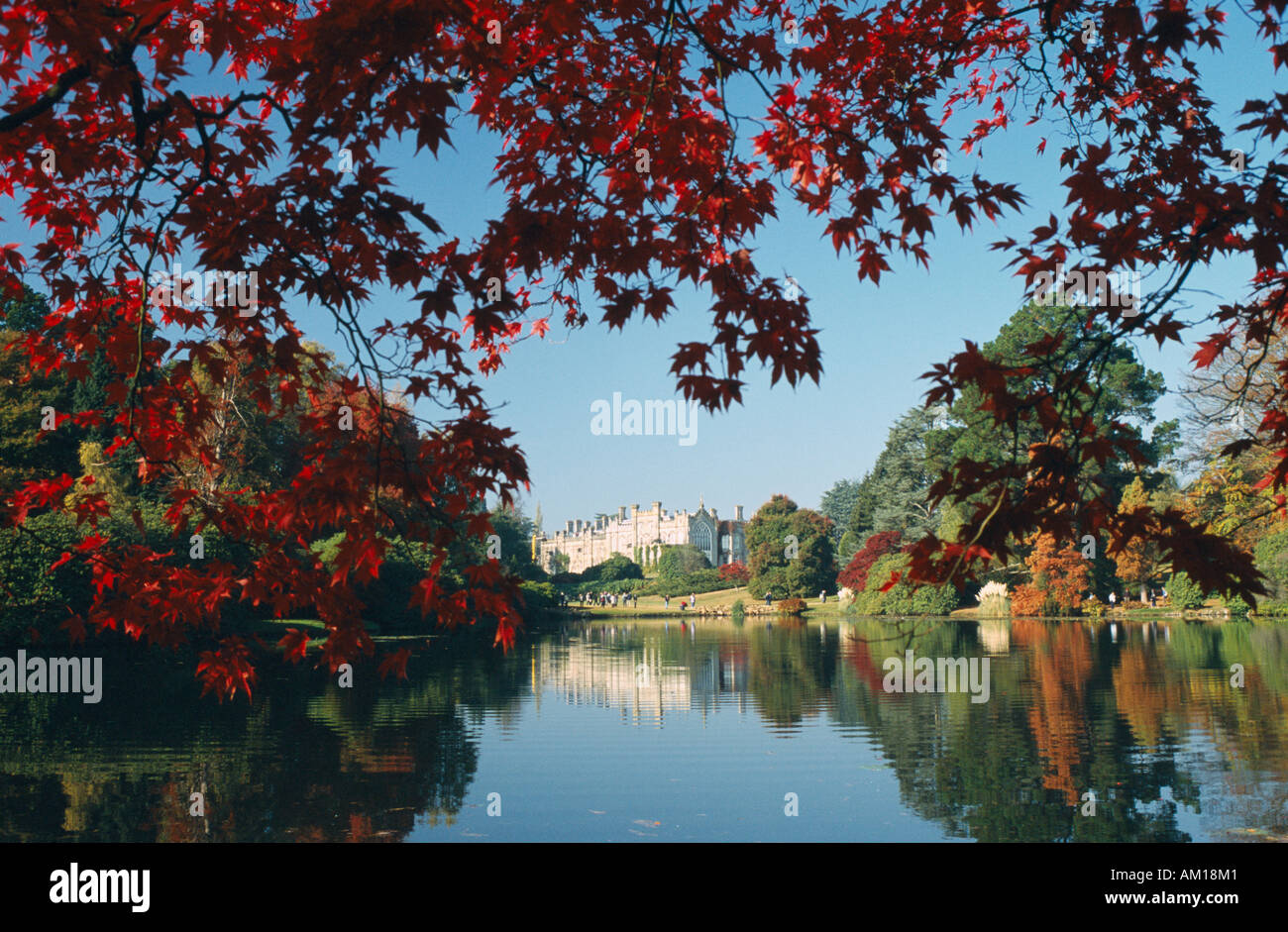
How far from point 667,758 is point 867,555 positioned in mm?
41063

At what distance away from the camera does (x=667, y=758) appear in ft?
32.9

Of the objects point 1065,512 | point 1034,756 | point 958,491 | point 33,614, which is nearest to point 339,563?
point 958,491

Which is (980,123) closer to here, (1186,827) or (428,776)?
(1186,827)

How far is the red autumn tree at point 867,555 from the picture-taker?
161ft

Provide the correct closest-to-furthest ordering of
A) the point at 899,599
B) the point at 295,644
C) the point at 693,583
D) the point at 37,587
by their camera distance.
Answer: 1. the point at 295,644
2. the point at 37,587
3. the point at 899,599
4. the point at 693,583

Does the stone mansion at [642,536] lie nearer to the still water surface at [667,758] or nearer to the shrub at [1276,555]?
the shrub at [1276,555]

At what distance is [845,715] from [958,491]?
9.40 meters

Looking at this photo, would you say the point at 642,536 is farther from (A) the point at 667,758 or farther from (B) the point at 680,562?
(A) the point at 667,758

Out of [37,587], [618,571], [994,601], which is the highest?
A: [37,587]

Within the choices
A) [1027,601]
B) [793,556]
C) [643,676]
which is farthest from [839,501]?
[643,676]

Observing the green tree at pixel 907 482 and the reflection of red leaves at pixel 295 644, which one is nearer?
the reflection of red leaves at pixel 295 644

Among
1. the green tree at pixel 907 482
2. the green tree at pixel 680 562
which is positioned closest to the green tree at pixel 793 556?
the green tree at pixel 907 482

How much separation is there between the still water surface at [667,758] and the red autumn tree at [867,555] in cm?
3054

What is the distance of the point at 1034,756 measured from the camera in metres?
9.52
